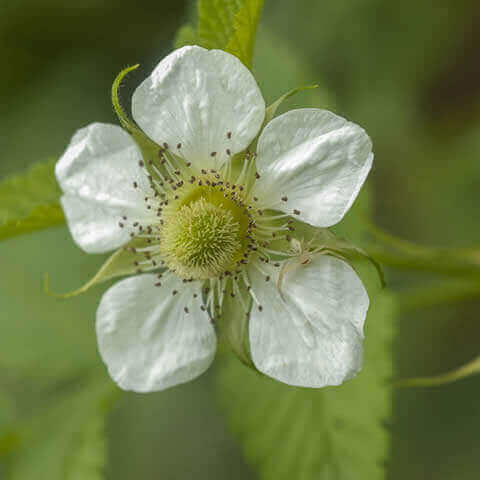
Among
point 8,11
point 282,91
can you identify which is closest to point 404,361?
point 282,91

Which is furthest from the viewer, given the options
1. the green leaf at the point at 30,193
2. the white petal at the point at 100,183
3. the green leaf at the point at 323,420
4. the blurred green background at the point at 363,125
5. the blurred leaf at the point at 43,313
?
the blurred green background at the point at 363,125

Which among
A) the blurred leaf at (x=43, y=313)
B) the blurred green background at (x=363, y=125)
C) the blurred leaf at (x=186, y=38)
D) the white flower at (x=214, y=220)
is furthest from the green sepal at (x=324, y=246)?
the blurred green background at (x=363, y=125)

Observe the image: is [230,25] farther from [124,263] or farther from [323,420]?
[323,420]

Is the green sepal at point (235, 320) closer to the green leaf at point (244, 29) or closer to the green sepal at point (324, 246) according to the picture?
the green sepal at point (324, 246)

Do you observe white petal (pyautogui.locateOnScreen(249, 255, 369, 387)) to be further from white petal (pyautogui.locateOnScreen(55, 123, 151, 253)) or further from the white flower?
white petal (pyautogui.locateOnScreen(55, 123, 151, 253))

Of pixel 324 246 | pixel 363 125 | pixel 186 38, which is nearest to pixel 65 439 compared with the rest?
pixel 324 246

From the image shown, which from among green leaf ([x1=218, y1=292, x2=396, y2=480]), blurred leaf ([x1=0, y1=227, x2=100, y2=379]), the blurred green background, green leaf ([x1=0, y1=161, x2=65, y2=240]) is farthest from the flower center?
the blurred green background
